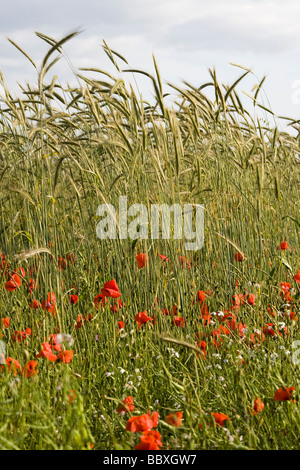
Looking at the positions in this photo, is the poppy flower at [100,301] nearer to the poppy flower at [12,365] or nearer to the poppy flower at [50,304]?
the poppy flower at [50,304]

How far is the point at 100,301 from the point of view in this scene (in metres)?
2.43

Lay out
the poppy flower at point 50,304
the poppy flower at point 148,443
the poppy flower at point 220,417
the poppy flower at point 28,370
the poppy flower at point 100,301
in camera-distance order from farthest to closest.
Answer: the poppy flower at point 100,301 < the poppy flower at point 50,304 < the poppy flower at point 28,370 < the poppy flower at point 220,417 < the poppy flower at point 148,443

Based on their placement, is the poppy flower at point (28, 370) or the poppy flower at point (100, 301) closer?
the poppy flower at point (28, 370)

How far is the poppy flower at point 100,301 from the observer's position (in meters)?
2.33

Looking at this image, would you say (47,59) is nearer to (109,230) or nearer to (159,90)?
(159,90)

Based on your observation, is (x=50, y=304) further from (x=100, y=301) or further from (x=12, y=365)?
(x=12, y=365)

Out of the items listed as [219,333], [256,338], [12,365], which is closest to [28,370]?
[12,365]

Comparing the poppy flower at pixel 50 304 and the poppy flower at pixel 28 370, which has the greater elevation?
the poppy flower at pixel 50 304

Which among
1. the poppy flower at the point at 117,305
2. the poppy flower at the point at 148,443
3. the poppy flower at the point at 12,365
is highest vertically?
the poppy flower at the point at 117,305

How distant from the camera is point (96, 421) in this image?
73.7 inches

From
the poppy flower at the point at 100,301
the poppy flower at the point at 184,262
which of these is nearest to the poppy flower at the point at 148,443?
the poppy flower at the point at 100,301

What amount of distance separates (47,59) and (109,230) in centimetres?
83

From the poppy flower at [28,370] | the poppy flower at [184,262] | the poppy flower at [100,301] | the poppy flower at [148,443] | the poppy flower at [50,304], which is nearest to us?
the poppy flower at [148,443]
